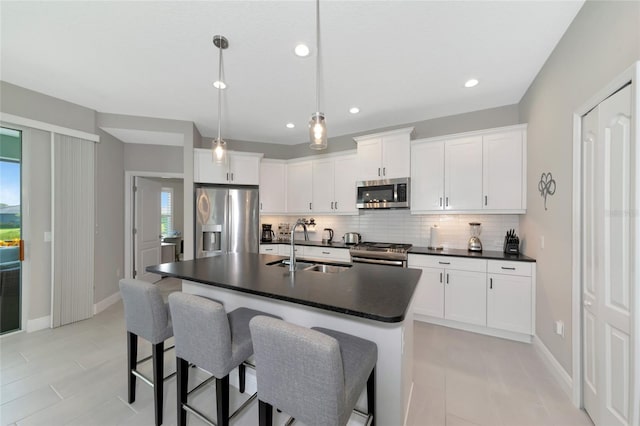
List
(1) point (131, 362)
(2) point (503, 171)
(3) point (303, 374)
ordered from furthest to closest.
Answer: (2) point (503, 171), (1) point (131, 362), (3) point (303, 374)

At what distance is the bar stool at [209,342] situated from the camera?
1.30 meters

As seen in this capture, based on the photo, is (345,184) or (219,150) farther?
(345,184)

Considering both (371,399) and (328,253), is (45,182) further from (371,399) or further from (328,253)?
(371,399)

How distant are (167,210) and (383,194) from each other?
628 centimetres

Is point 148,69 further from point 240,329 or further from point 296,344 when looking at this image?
point 296,344

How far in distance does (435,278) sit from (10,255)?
17.1 ft

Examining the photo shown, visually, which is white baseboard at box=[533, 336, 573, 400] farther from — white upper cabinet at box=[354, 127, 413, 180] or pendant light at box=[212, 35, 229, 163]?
pendant light at box=[212, 35, 229, 163]

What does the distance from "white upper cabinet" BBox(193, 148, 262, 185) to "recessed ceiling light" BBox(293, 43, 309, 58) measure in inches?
91.5

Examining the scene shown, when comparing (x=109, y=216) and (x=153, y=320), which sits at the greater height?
(x=109, y=216)

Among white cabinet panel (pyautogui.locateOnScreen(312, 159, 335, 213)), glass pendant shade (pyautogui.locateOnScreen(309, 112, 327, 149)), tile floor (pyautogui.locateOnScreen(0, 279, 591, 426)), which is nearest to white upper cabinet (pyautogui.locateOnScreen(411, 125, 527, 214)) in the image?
white cabinet panel (pyautogui.locateOnScreen(312, 159, 335, 213))

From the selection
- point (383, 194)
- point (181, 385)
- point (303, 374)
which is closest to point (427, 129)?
point (383, 194)

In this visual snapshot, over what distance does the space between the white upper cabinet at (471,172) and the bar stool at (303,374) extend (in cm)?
279

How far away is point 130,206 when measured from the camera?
4.32 meters

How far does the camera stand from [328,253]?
158 inches
